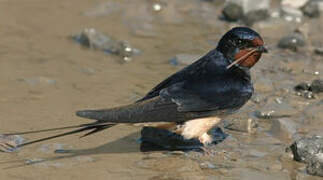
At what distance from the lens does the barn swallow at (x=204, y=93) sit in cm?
483

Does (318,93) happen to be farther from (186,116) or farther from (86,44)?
(86,44)

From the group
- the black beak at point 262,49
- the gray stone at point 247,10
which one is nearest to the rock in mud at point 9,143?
the black beak at point 262,49

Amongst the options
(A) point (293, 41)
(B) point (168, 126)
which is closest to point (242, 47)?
(B) point (168, 126)

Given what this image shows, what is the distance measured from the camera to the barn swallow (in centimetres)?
483

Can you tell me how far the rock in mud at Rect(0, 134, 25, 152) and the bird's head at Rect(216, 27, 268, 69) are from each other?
1470 mm

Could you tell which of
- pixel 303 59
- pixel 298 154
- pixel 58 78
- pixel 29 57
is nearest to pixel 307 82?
pixel 303 59

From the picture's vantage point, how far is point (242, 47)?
5.13 m

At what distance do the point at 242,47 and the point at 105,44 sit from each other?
2.15 m

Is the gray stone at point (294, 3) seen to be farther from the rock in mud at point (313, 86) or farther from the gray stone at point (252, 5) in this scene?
the rock in mud at point (313, 86)

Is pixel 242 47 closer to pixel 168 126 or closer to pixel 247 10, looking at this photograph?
pixel 168 126

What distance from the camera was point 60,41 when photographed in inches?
283

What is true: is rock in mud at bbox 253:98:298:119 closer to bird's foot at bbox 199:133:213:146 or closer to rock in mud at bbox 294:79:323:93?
rock in mud at bbox 294:79:323:93

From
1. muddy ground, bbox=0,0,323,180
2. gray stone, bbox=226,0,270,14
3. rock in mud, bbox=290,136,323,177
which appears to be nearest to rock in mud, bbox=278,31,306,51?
muddy ground, bbox=0,0,323,180

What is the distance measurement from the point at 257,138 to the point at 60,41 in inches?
103
